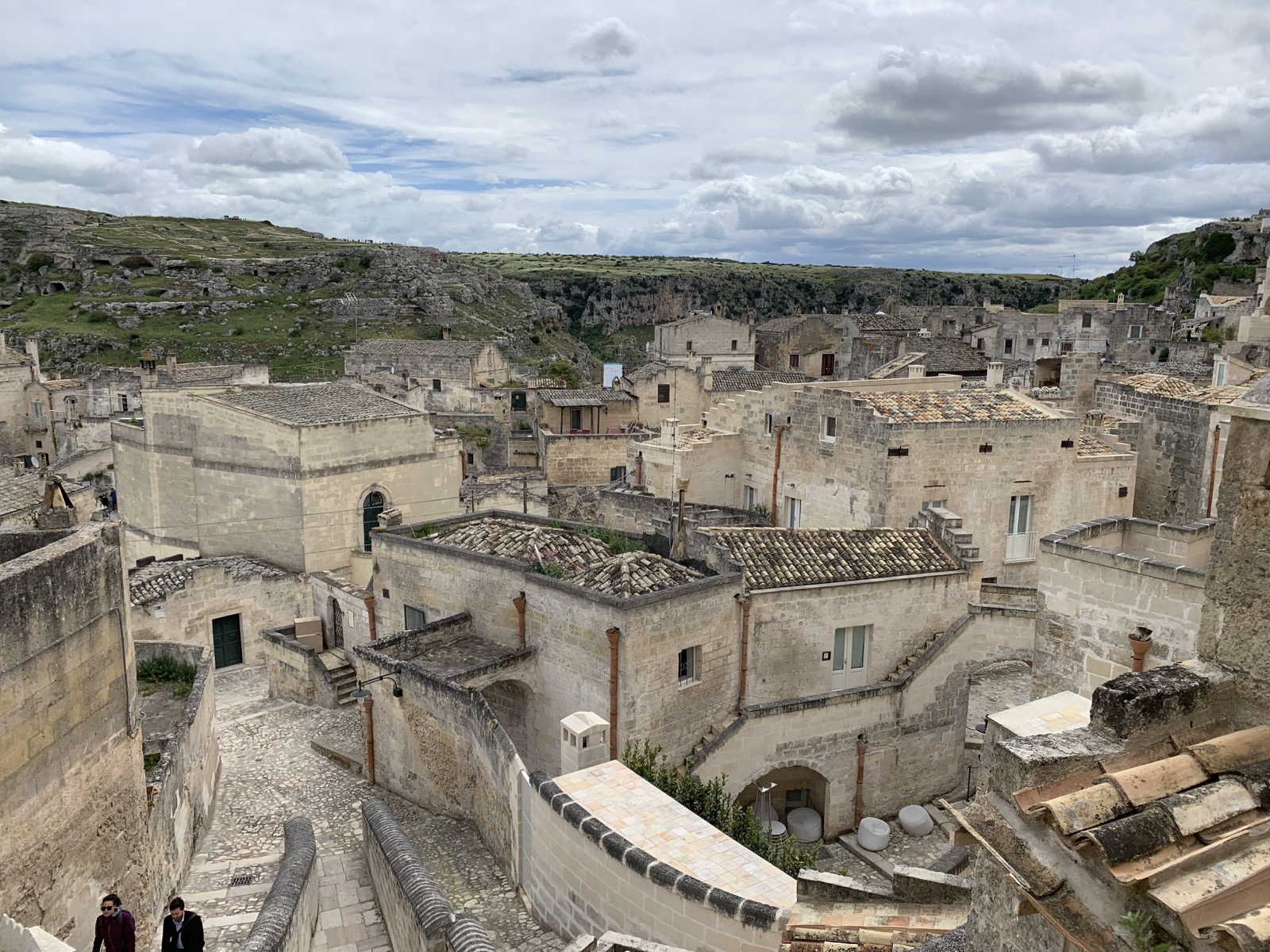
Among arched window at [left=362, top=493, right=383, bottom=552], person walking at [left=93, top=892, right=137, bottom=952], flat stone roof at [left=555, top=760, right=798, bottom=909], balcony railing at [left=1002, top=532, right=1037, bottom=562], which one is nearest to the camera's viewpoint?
person walking at [left=93, top=892, right=137, bottom=952]

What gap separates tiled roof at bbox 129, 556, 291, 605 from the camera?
2494 centimetres

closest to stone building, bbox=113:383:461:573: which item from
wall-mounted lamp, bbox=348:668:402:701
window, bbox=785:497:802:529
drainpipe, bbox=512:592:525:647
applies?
wall-mounted lamp, bbox=348:668:402:701

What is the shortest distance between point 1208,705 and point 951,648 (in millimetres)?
14279

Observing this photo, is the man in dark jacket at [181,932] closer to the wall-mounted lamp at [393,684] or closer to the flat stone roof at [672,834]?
the flat stone roof at [672,834]

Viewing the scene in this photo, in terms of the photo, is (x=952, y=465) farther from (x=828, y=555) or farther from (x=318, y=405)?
(x=318, y=405)

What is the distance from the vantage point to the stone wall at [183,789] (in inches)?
526

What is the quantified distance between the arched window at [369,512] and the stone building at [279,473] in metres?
0.04

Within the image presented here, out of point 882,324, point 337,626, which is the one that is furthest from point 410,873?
point 882,324

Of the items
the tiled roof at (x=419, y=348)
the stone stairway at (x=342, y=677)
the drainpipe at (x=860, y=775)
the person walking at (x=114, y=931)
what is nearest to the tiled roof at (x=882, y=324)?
the tiled roof at (x=419, y=348)

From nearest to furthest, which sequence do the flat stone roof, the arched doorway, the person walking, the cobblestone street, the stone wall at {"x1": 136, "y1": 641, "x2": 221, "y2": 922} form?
the person walking → the flat stone roof → the cobblestone street → the stone wall at {"x1": 136, "y1": 641, "x2": 221, "y2": 922} → the arched doorway

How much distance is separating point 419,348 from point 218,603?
3888cm

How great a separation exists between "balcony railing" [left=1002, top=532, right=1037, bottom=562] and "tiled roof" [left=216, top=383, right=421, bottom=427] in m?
18.4

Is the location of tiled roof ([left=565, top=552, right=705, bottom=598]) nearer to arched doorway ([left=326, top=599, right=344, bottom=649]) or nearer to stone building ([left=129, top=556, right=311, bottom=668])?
arched doorway ([left=326, top=599, right=344, bottom=649])

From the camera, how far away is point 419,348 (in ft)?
206
